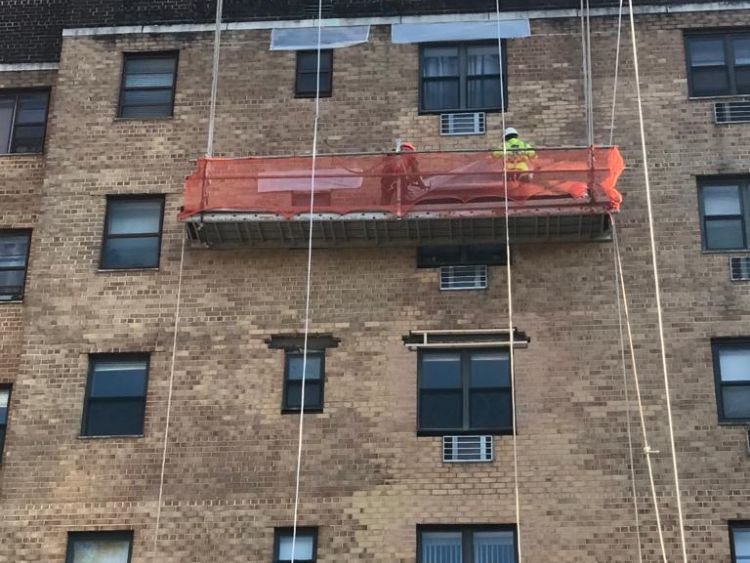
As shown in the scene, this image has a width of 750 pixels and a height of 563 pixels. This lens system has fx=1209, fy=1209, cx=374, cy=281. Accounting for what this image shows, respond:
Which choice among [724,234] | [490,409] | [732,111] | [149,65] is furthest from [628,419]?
[149,65]

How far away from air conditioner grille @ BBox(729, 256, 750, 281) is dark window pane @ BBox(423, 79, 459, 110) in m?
5.51

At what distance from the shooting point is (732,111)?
20875 mm

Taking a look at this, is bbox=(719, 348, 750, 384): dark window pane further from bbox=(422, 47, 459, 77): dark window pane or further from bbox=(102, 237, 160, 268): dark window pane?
bbox=(102, 237, 160, 268): dark window pane

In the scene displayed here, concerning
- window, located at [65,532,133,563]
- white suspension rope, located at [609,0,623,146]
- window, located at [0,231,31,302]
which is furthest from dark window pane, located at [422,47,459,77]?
window, located at [65,532,133,563]

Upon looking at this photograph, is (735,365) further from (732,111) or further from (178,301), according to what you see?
(178,301)

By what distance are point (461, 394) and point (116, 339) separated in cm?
581

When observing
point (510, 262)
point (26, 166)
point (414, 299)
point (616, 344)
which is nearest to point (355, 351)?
point (414, 299)

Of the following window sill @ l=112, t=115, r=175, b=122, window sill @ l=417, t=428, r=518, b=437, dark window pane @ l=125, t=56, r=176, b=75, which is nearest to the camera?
window sill @ l=417, t=428, r=518, b=437

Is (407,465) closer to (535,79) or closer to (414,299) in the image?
(414,299)

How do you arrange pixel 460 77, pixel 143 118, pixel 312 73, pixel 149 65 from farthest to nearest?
pixel 149 65 < pixel 312 73 < pixel 143 118 < pixel 460 77

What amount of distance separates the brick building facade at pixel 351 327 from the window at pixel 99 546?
192mm

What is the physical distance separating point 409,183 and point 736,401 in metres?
6.25

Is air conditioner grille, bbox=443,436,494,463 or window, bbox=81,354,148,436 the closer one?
air conditioner grille, bbox=443,436,494,463

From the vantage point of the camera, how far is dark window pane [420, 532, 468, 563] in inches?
726
